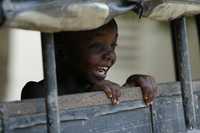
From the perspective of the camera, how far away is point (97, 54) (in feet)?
7.77

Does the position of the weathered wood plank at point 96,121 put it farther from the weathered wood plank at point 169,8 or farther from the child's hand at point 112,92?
the weathered wood plank at point 169,8


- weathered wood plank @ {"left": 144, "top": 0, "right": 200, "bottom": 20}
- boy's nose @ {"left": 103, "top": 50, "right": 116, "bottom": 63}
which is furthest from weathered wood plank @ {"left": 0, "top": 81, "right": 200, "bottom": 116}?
weathered wood plank @ {"left": 144, "top": 0, "right": 200, "bottom": 20}

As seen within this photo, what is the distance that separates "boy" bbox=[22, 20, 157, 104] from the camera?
236cm

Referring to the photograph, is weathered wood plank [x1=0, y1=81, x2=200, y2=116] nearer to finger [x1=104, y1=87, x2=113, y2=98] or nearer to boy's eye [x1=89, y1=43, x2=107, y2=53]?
finger [x1=104, y1=87, x2=113, y2=98]

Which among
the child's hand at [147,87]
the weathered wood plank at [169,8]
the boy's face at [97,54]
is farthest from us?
the boy's face at [97,54]

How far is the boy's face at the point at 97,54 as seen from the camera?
2.37 m

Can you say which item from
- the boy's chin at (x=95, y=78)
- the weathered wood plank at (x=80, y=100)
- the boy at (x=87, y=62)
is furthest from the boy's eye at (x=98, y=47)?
the weathered wood plank at (x=80, y=100)

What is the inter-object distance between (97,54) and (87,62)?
7 cm

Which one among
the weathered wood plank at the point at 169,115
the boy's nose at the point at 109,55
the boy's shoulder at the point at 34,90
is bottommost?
the weathered wood plank at the point at 169,115

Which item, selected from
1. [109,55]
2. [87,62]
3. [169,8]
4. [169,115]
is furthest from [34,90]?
[169,8]

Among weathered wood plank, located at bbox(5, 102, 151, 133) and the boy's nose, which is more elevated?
the boy's nose

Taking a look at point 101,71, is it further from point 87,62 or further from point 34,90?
point 34,90

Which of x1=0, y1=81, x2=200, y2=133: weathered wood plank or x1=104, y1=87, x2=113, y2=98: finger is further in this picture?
x1=104, y1=87, x2=113, y2=98: finger

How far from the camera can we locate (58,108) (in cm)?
186
